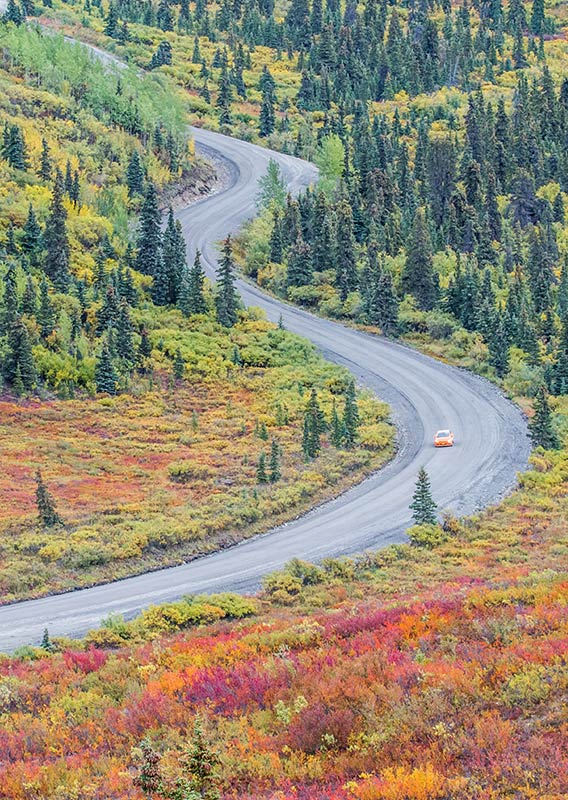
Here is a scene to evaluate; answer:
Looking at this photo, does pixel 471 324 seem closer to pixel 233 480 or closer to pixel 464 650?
pixel 233 480

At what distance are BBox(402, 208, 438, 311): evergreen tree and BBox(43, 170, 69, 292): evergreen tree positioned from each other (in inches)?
1037

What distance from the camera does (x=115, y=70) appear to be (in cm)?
11088

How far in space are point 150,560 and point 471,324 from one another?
40.2m

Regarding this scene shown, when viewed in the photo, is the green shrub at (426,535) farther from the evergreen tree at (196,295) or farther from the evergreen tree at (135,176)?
the evergreen tree at (135,176)

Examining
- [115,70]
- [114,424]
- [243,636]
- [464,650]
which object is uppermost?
[115,70]

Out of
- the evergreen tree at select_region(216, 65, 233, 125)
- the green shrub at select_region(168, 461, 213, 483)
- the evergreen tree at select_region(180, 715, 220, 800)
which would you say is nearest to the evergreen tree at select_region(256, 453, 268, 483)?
the green shrub at select_region(168, 461, 213, 483)

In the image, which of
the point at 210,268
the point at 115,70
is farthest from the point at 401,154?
the point at 115,70

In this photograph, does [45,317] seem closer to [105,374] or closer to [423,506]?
[105,374]

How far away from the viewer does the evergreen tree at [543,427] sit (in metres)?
42.8

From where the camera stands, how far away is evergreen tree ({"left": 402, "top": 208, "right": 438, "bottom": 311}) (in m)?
68.8

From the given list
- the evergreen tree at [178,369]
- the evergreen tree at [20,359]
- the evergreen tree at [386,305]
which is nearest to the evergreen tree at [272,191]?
the evergreen tree at [386,305]

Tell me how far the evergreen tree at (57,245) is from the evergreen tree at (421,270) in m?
26.3

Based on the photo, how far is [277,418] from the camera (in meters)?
47.6

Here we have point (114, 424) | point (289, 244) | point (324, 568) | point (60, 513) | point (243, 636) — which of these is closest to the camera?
point (243, 636)
